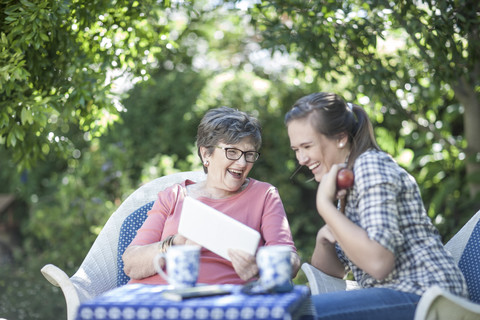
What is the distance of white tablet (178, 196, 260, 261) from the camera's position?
2.14 metres

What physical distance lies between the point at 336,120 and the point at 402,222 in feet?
1.47

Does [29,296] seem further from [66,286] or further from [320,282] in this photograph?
[320,282]

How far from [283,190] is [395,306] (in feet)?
14.0

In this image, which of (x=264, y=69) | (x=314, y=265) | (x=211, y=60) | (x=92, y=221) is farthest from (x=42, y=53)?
(x=211, y=60)

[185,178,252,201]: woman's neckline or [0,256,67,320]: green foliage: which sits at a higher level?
[185,178,252,201]: woman's neckline

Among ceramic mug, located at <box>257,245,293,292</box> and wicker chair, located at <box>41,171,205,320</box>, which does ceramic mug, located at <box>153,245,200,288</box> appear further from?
wicker chair, located at <box>41,171,205,320</box>

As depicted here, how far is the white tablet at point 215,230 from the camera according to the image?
214 cm

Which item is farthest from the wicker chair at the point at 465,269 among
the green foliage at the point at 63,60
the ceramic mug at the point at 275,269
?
the green foliage at the point at 63,60

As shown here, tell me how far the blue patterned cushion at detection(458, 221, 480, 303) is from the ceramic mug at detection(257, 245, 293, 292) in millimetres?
1200

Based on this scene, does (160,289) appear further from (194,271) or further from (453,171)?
(453,171)

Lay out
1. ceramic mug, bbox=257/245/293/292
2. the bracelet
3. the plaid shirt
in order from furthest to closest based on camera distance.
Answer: the bracelet, the plaid shirt, ceramic mug, bbox=257/245/293/292

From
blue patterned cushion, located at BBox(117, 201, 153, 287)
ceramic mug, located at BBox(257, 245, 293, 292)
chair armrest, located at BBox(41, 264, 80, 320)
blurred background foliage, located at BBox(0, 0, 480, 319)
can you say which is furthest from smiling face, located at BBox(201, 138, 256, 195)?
ceramic mug, located at BBox(257, 245, 293, 292)

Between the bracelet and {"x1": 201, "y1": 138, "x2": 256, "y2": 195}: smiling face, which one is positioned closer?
the bracelet

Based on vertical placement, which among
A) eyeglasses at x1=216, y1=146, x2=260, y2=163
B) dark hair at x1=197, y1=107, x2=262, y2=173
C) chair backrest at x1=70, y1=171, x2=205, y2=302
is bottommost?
chair backrest at x1=70, y1=171, x2=205, y2=302
